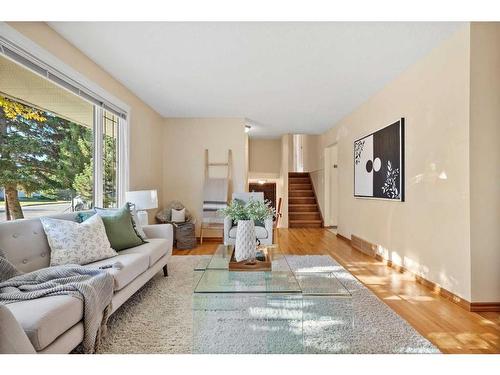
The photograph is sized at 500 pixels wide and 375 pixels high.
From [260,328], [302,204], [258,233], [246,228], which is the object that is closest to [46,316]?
[260,328]

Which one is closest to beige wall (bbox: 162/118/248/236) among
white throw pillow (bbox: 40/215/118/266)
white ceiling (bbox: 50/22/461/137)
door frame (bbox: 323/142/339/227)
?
white ceiling (bbox: 50/22/461/137)

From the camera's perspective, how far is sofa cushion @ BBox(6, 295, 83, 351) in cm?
132

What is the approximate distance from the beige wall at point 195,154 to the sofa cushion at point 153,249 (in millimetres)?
2443

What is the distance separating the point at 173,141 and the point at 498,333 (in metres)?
5.25

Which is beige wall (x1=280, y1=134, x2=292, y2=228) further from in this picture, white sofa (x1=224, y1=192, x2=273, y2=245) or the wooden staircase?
white sofa (x1=224, y1=192, x2=273, y2=245)

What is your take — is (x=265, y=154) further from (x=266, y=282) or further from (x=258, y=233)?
(x=266, y=282)

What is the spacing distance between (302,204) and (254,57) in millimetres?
5823

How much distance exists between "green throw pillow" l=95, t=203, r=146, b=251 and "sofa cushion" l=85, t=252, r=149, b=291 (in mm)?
154

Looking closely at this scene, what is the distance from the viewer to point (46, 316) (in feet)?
4.53

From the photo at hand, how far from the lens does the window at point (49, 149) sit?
2264 mm

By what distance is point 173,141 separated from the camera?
5707 mm

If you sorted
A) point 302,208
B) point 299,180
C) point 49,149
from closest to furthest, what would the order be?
point 49,149 → point 302,208 → point 299,180

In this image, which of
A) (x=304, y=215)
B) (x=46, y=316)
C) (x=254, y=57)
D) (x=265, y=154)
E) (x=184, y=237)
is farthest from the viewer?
(x=265, y=154)
